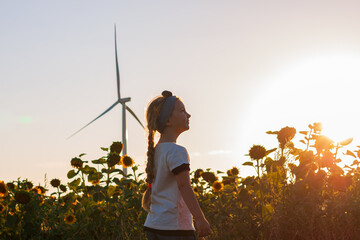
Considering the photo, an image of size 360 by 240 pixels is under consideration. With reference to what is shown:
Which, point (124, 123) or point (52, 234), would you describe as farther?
point (124, 123)

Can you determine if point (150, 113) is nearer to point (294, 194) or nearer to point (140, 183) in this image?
point (294, 194)

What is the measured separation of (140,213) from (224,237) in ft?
5.29

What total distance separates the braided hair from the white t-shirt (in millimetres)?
110

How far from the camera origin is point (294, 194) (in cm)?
579

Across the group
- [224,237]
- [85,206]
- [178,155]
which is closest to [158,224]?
[178,155]

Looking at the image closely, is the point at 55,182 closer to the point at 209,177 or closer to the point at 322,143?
the point at 209,177

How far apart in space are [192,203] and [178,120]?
0.78 meters

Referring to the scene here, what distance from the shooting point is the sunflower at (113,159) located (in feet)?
23.8

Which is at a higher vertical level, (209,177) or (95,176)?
(95,176)

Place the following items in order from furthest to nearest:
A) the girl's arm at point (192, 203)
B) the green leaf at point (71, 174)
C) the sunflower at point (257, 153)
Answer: the green leaf at point (71, 174), the sunflower at point (257, 153), the girl's arm at point (192, 203)

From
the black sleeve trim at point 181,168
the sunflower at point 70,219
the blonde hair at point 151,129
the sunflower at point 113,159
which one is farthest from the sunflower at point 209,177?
the black sleeve trim at point 181,168

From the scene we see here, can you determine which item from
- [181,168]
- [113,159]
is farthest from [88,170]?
[181,168]

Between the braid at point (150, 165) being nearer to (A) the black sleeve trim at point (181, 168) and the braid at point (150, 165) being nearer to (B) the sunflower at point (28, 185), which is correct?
(A) the black sleeve trim at point (181, 168)

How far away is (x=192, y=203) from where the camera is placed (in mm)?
3818
